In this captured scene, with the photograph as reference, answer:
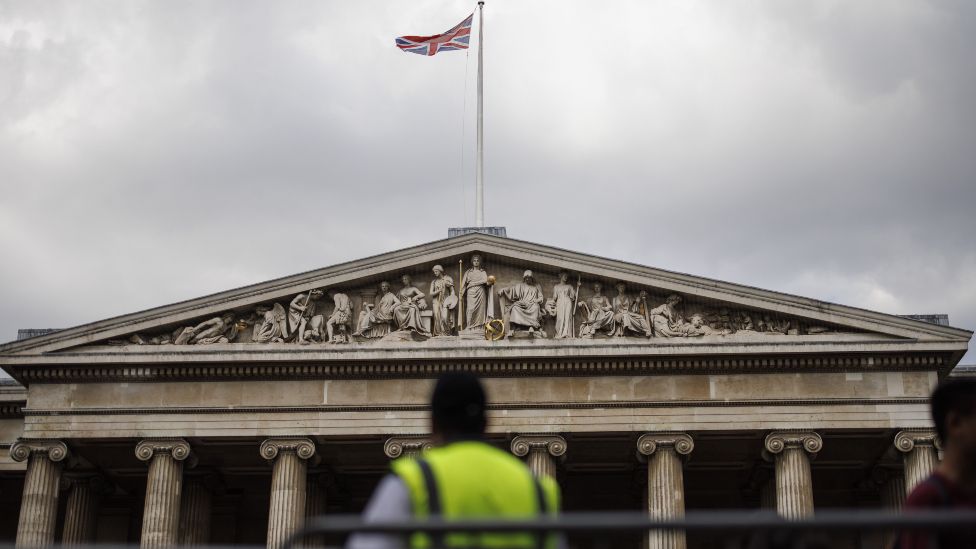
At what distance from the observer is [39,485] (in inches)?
1342

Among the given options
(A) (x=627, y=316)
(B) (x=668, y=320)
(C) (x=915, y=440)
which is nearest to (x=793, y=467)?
Answer: (C) (x=915, y=440)

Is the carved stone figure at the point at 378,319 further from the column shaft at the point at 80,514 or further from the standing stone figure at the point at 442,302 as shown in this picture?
the column shaft at the point at 80,514

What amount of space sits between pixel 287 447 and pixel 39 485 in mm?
6549

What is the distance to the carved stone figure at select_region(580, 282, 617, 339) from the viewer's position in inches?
1325

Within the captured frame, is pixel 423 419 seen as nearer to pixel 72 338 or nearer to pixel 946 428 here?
pixel 72 338

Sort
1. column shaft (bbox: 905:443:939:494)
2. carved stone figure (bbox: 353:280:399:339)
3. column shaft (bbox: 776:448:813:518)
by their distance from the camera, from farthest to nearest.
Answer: carved stone figure (bbox: 353:280:399:339)
column shaft (bbox: 905:443:939:494)
column shaft (bbox: 776:448:813:518)

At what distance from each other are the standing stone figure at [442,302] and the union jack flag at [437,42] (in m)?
10.9

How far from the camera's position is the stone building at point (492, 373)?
33.2 m

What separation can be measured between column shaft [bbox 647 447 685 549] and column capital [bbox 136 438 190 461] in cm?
1187

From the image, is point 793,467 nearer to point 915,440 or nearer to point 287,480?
point 915,440

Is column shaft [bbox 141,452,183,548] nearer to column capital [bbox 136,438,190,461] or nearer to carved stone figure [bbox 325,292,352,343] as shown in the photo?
column capital [bbox 136,438,190,461]

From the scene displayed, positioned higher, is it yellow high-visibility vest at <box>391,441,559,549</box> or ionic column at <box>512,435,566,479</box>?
ionic column at <box>512,435,566,479</box>

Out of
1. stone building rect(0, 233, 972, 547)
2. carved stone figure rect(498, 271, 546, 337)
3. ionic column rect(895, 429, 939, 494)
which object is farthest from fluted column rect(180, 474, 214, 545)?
ionic column rect(895, 429, 939, 494)

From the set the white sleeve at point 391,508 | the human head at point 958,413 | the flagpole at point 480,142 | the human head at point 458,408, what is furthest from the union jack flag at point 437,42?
the white sleeve at point 391,508
